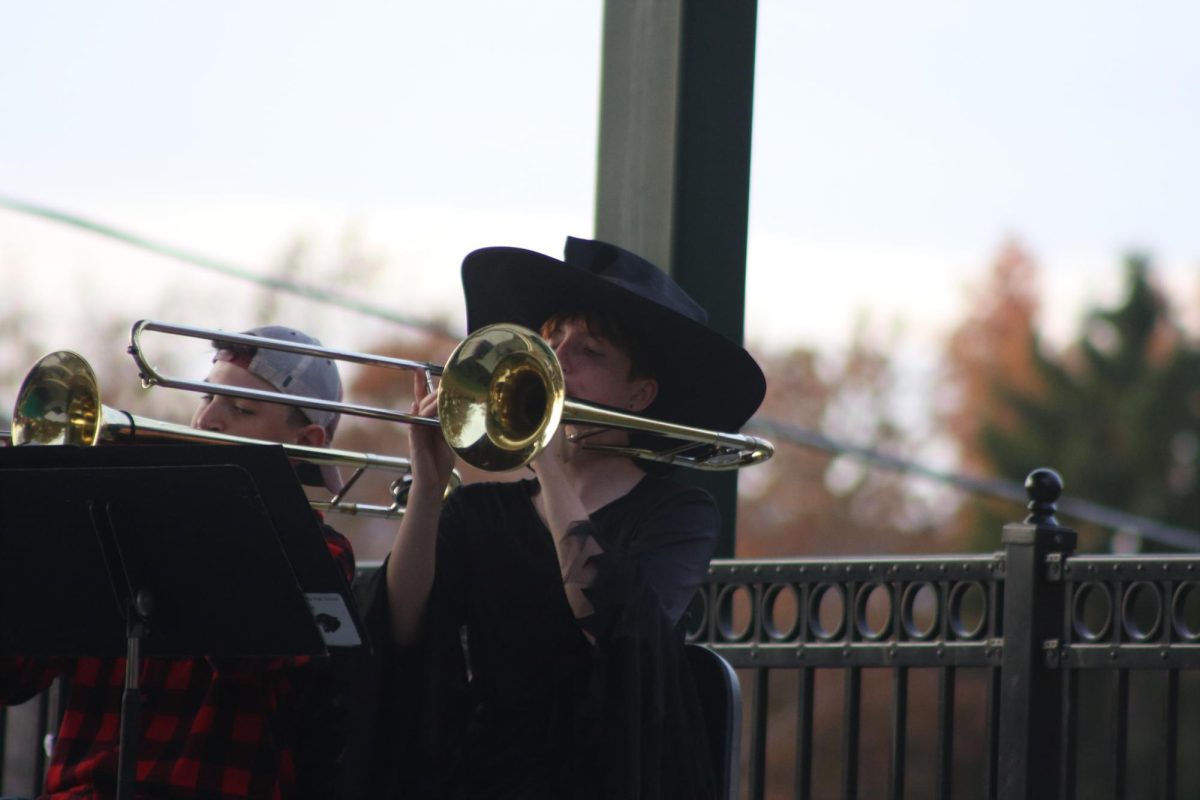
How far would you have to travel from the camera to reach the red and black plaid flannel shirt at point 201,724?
10.4 ft

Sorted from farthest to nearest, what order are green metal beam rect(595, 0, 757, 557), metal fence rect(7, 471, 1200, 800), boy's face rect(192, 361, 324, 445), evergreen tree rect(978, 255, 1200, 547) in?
evergreen tree rect(978, 255, 1200, 547)
green metal beam rect(595, 0, 757, 557)
boy's face rect(192, 361, 324, 445)
metal fence rect(7, 471, 1200, 800)

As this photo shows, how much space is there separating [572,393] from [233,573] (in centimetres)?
84

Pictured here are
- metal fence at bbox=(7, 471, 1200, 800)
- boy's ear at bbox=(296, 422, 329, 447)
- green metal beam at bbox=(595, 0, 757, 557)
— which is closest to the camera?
metal fence at bbox=(7, 471, 1200, 800)

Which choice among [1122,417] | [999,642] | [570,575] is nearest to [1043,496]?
[999,642]

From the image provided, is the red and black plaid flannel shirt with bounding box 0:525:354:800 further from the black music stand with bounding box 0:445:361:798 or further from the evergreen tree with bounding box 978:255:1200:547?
the evergreen tree with bounding box 978:255:1200:547

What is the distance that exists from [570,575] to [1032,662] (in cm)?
105

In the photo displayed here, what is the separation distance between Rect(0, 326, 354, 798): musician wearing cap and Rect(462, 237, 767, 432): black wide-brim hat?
0.63 metres

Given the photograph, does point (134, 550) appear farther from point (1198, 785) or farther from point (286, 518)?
point (1198, 785)

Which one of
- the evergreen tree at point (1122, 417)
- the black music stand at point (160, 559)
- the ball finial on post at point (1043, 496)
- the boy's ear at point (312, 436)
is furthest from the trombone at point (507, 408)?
the evergreen tree at point (1122, 417)

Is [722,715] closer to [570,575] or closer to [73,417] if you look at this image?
Answer: [570,575]

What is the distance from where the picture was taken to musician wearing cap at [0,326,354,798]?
316cm

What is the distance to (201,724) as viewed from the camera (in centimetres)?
321

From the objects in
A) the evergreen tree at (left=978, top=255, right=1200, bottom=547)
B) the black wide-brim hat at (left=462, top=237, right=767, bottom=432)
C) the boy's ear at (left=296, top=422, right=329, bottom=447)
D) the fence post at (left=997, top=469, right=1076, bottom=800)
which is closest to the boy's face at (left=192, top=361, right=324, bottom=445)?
the boy's ear at (left=296, top=422, right=329, bottom=447)

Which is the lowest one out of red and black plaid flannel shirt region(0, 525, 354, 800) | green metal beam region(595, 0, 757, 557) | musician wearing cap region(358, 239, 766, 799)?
red and black plaid flannel shirt region(0, 525, 354, 800)
